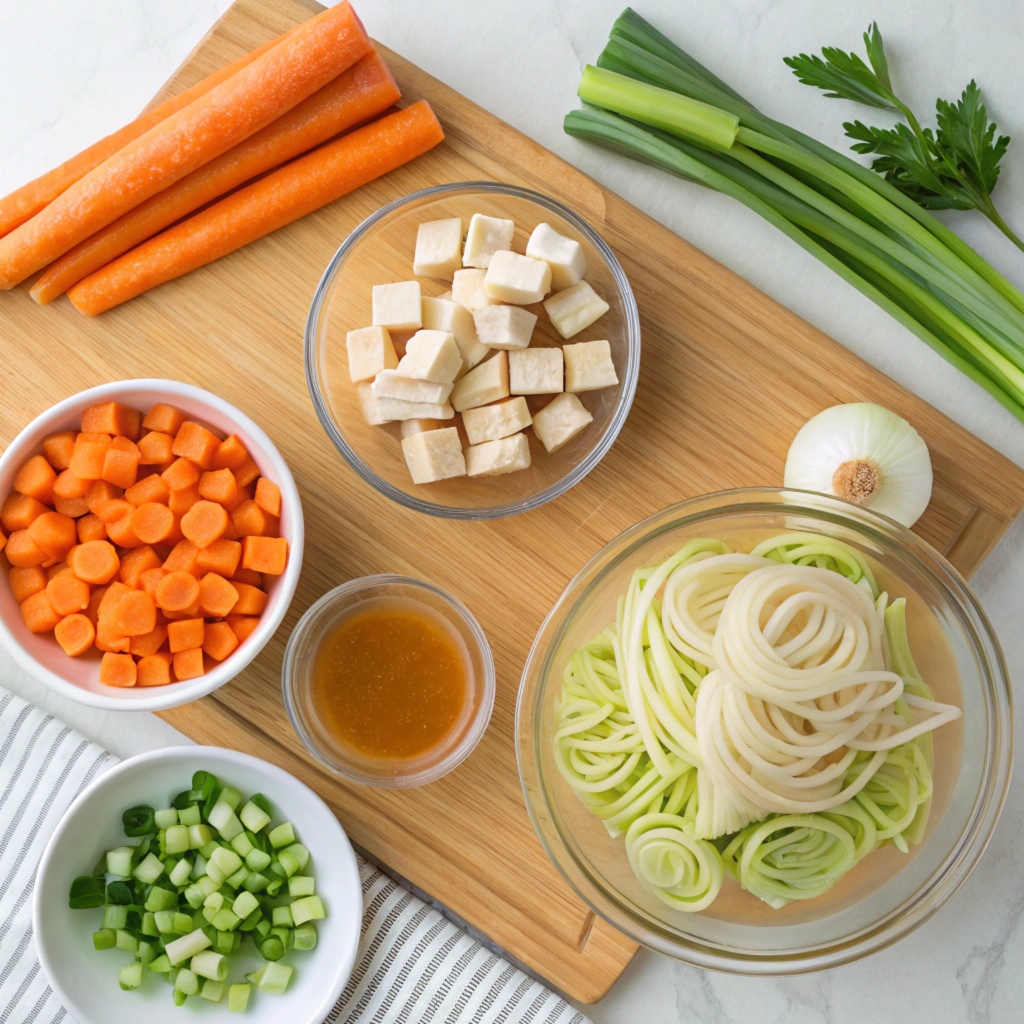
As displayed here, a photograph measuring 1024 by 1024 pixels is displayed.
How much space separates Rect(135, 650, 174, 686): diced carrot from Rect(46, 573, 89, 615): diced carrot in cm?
15

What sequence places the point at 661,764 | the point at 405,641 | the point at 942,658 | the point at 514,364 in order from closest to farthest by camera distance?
the point at 661,764 < the point at 942,658 < the point at 514,364 < the point at 405,641

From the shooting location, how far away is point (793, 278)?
196cm

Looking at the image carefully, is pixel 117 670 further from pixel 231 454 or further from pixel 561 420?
pixel 561 420

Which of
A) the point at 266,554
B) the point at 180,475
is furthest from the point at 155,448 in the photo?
the point at 266,554

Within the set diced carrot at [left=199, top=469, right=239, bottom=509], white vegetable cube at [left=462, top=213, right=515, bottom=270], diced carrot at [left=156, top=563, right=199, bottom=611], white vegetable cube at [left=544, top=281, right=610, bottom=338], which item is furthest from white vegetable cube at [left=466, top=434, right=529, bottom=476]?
diced carrot at [left=156, top=563, right=199, bottom=611]

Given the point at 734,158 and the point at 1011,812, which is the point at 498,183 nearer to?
the point at 734,158

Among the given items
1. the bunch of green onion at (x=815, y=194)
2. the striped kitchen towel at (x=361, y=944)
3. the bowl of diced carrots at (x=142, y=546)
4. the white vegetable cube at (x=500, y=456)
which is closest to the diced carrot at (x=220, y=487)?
the bowl of diced carrots at (x=142, y=546)

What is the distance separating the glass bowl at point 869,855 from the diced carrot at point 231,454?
662 millimetres

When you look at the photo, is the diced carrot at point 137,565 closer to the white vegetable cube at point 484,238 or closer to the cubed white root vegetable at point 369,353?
the cubed white root vegetable at point 369,353

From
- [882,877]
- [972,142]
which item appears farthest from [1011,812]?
[972,142]

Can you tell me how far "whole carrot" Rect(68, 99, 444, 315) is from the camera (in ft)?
6.16

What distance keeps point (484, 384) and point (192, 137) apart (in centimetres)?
75

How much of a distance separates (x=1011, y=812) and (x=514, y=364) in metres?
1.44

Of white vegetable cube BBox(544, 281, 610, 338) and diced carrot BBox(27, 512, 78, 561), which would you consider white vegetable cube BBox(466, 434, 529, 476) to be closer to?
white vegetable cube BBox(544, 281, 610, 338)
